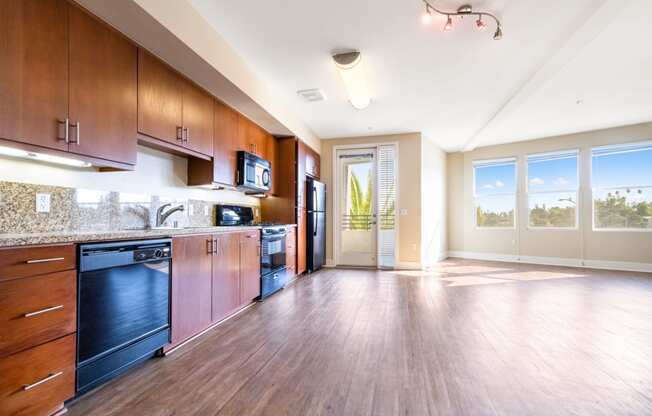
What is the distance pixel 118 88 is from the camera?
206 centimetres

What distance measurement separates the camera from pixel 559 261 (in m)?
6.39

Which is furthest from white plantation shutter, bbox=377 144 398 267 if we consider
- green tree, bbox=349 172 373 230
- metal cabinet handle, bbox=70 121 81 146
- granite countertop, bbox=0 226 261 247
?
metal cabinet handle, bbox=70 121 81 146

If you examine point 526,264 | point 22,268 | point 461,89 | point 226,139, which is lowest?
point 526,264

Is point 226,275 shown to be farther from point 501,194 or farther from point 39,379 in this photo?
point 501,194

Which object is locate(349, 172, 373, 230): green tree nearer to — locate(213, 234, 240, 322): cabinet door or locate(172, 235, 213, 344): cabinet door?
locate(213, 234, 240, 322): cabinet door

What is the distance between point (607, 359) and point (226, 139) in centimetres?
386

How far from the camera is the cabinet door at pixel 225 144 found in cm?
318

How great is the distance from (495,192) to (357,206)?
11.6ft

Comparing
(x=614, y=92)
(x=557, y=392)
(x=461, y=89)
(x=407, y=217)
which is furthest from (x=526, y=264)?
(x=557, y=392)

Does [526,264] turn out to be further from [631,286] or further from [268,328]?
[268,328]

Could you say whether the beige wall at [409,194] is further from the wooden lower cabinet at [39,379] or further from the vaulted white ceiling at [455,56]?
the wooden lower cabinet at [39,379]

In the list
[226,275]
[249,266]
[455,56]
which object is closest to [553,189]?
[455,56]

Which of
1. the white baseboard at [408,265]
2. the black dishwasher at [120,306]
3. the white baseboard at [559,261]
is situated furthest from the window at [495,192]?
the black dishwasher at [120,306]

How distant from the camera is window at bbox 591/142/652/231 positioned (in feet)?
18.4
